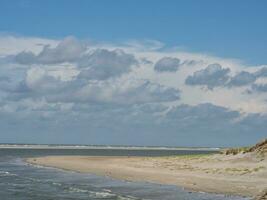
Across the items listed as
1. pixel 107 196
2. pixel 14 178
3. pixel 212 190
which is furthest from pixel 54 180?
pixel 212 190

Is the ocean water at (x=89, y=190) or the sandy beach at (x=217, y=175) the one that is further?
the sandy beach at (x=217, y=175)

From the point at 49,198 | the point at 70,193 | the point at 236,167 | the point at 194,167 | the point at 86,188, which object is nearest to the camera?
the point at 49,198

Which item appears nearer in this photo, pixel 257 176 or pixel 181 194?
pixel 181 194

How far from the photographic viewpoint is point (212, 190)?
40125 mm

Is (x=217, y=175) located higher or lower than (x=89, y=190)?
higher

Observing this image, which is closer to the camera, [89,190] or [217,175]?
[89,190]

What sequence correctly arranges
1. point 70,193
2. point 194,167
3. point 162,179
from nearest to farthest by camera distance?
point 70,193 < point 162,179 < point 194,167

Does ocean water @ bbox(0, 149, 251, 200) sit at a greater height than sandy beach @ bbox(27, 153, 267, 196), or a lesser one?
lesser

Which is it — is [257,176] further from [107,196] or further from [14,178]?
[14,178]

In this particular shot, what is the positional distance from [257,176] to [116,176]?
17097 millimetres

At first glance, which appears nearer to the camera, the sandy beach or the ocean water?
the ocean water

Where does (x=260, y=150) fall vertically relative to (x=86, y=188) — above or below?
above

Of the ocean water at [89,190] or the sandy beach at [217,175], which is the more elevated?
the sandy beach at [217,175]

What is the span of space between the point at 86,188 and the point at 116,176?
1250 cm
